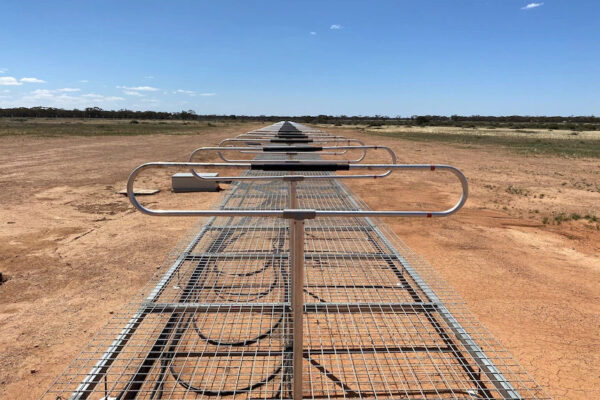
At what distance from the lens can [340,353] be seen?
2369mm

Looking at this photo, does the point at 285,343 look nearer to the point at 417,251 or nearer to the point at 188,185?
the point at 417,251

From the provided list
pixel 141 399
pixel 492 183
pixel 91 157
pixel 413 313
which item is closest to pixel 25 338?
pixel 141 399

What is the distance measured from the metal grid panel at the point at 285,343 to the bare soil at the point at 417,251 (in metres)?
0.42

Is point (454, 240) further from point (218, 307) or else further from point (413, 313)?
point (218, 307)

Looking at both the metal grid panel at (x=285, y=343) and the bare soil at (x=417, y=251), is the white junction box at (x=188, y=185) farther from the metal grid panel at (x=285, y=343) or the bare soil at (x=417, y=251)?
the metal grid panel at (x=285, y=343)

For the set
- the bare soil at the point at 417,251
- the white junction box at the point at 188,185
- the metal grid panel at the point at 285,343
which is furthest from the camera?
the white junction box at the point at 188,185

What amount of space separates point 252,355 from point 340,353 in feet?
2.02

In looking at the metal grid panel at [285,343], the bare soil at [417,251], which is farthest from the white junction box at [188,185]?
the metal grid panel at [285,343]

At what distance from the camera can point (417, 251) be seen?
5.01 meters

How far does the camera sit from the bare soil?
2.79 metres

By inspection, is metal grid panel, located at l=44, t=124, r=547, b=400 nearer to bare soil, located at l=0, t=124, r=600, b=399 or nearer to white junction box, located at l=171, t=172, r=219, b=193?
bare soil, located at l=0, t=124, r=600, b=399

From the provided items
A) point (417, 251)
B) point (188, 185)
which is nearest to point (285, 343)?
point (417, 251)

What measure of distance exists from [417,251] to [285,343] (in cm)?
318

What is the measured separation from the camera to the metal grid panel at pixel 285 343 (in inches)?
83.9
